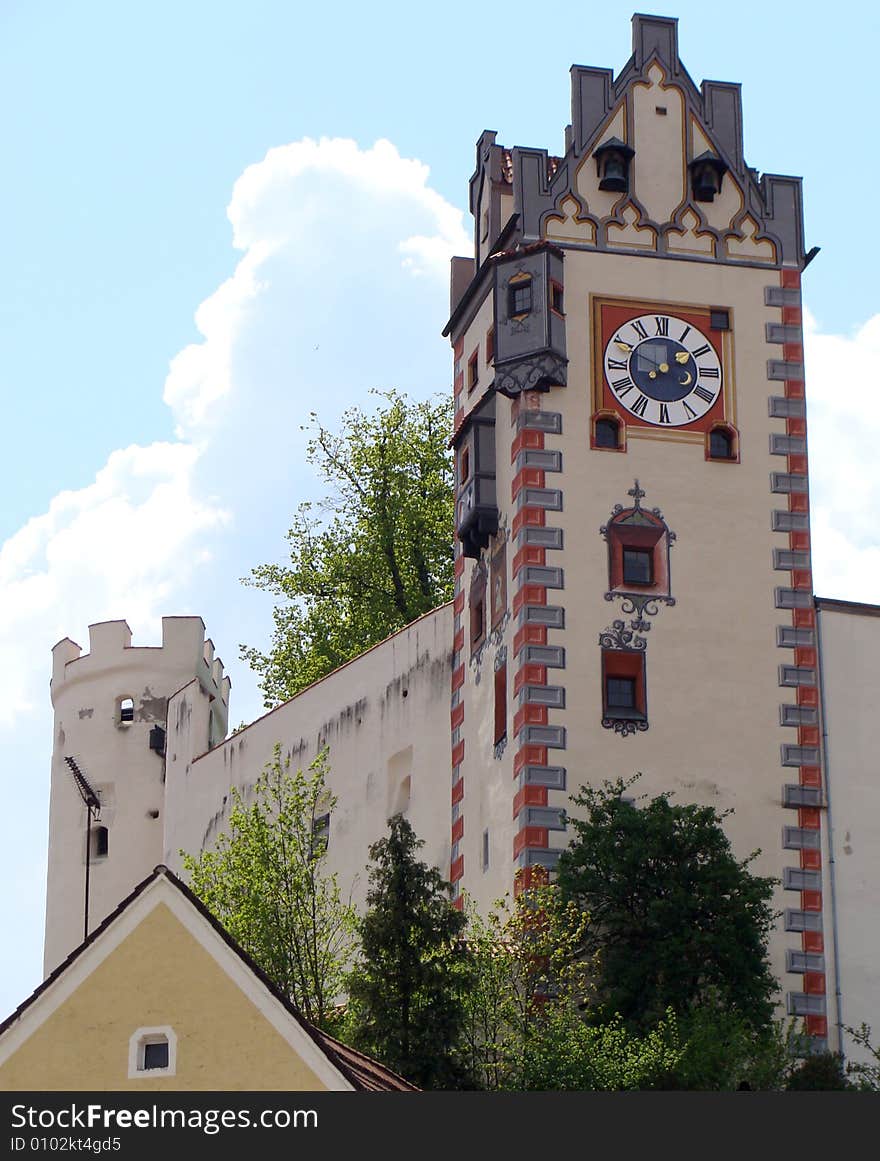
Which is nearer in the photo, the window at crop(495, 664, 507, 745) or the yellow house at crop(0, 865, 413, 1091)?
the yellow house at crop(0, 865, 413, 1091)

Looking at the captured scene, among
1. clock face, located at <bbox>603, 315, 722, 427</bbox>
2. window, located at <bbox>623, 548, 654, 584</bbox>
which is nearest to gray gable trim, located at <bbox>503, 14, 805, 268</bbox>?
clock face, located at <bbox>603, 315, 722, 427</bbox>

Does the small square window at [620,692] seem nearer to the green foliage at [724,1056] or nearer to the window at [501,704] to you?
the window at [501,704]

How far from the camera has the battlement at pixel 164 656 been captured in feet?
207

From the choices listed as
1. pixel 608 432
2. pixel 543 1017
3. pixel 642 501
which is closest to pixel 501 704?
pixel 642 501

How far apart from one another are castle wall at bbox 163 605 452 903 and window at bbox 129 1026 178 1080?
18035 mm

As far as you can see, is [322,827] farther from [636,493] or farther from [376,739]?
[636,493]

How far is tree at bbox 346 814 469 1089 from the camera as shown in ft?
128

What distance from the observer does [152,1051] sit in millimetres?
29406

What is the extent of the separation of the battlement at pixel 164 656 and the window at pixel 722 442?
18.6m

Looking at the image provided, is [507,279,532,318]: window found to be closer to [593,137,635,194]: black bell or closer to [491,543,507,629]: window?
[593,137,635,194]: black bell

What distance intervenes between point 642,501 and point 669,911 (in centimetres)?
653

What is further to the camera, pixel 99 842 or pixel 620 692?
pixel 99 842

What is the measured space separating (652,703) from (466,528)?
13.8 ft

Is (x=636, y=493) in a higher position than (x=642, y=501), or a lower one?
higher
